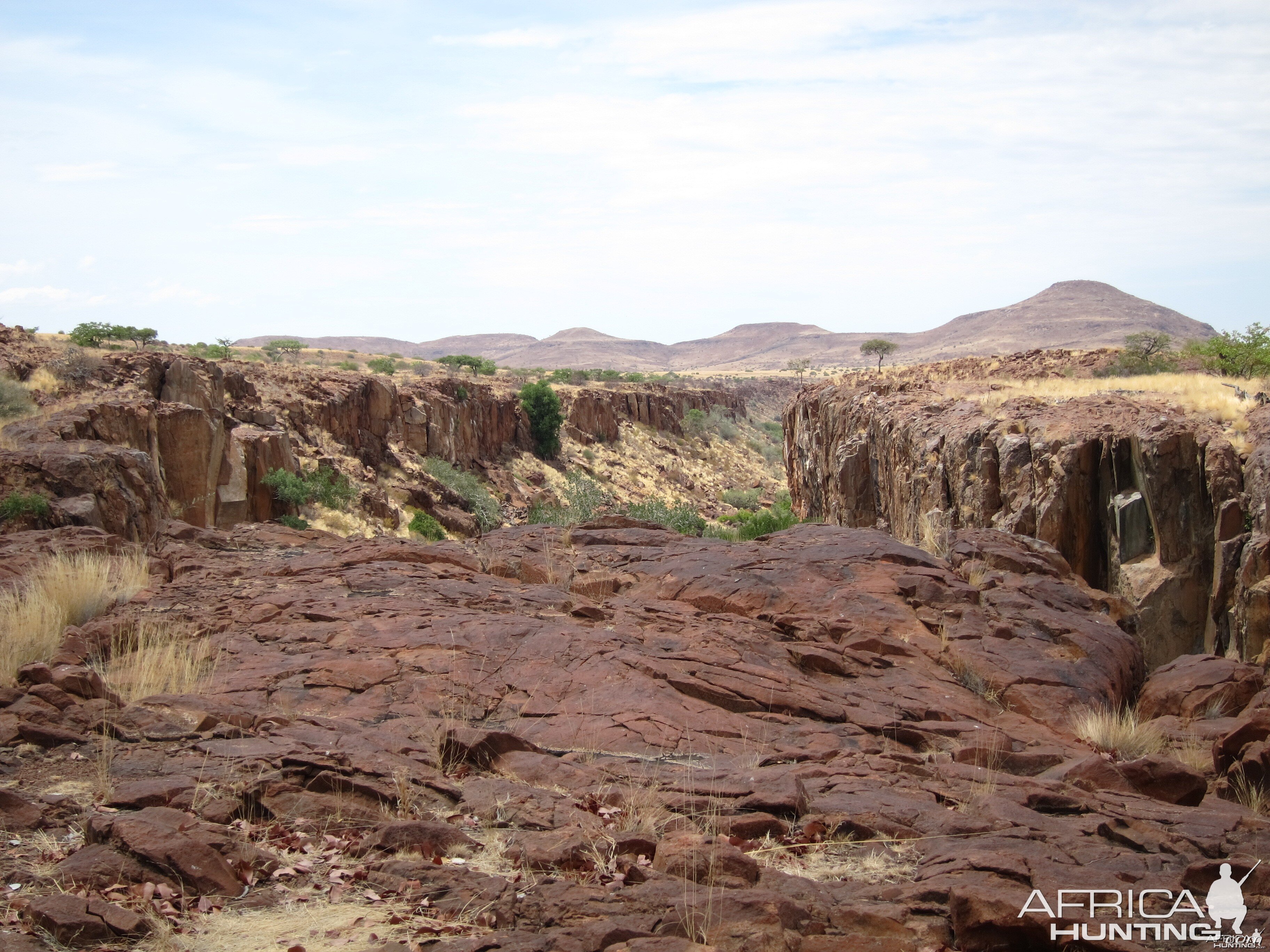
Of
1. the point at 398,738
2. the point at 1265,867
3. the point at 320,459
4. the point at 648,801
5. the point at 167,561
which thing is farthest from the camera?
the point at 320,459

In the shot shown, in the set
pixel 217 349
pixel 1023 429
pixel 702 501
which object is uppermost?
pixel 217 349

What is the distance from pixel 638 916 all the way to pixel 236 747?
2.58 meters

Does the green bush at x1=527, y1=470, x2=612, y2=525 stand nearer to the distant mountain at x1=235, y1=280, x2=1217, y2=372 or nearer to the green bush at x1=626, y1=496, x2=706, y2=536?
the green bush at x1=626, y1=496, x2=706, y2=536

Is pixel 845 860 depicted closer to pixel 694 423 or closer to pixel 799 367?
pixel 694 423

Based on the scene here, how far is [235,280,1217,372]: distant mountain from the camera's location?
11788 cm

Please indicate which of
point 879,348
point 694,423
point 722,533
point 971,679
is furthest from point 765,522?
point 694,423

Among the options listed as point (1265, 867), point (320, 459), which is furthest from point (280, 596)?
point (320, 459)

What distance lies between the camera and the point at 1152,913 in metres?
3.66

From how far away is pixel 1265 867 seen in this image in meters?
3.88

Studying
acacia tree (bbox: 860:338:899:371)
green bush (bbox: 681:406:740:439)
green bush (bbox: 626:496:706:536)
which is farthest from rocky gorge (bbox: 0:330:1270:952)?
green bush (bbox: 681:406:740:439)

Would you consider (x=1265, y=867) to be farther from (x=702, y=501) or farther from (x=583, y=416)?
(x=583, y=416)

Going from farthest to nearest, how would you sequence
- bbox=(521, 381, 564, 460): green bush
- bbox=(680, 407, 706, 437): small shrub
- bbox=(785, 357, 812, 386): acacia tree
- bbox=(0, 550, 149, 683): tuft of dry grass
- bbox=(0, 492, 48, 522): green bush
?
1. bbox=(785, 357, 812, 386): acacia tree
2. bbox=(680, 407, 706, 437): small shrub
3. bbox=(521, 381, 564, 460): green bush
4. bbox=(0, 492, 48, 522): green bush
5. bbox=(0, 550, 149, 683): tuft of dry grass

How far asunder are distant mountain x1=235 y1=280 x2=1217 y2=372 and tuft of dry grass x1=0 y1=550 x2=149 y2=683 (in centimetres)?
8358

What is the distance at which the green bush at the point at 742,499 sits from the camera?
163 feet
